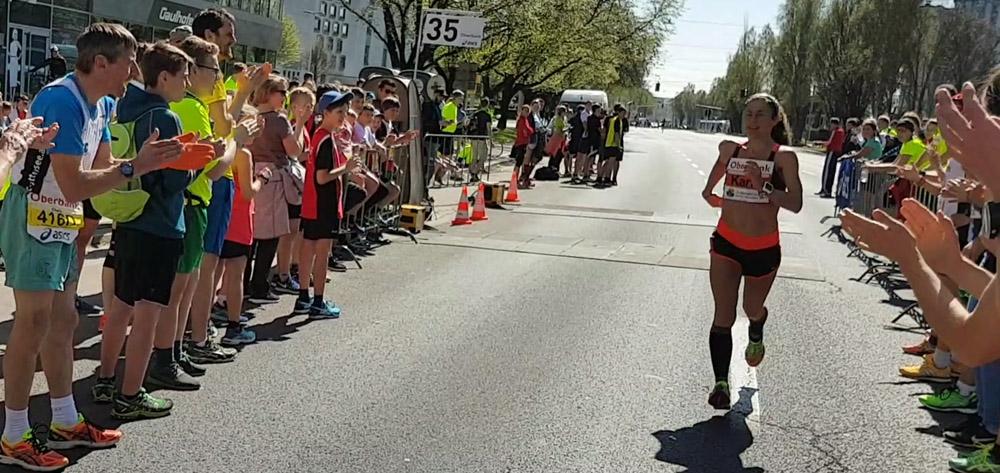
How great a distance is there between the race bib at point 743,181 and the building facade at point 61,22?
860 inches

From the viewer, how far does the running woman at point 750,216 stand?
5.92 metres

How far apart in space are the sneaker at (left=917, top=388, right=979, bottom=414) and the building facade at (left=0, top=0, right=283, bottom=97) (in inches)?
895

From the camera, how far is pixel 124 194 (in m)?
4.98

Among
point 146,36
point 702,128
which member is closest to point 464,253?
point 146,36

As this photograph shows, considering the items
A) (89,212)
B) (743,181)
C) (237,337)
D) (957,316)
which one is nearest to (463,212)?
(237,337)

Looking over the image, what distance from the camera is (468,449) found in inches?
198

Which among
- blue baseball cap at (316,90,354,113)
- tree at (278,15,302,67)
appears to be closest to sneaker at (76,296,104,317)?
blue baseball cap at (316,90,354,113)

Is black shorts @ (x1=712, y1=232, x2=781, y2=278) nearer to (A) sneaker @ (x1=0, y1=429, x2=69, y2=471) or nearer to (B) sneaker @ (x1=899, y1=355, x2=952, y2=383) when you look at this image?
(B) sneaker @ (x1=899, y1=355, x2=952, y2=383)

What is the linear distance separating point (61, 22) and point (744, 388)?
99.4ft

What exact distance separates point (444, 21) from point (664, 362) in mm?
11258

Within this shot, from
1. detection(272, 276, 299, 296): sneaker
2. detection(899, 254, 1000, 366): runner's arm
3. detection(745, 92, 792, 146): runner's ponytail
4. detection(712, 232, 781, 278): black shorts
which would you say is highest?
detection(745, 92, 792, 146): runner's ponytail

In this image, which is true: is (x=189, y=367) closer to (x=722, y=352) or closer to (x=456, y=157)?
(x=722, y=352)

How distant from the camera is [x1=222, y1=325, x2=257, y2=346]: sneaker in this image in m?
6.82

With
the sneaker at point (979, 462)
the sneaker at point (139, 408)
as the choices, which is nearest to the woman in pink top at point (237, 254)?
the sneaker at point (139, 408)
